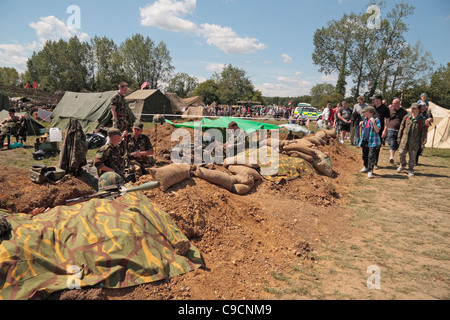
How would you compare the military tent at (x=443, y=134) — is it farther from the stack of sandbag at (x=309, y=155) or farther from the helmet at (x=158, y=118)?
the helmet at (x=158, y=118)

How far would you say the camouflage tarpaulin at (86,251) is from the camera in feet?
6.68

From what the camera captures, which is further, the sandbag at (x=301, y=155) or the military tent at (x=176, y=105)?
the military tent at (x=176, y=105)

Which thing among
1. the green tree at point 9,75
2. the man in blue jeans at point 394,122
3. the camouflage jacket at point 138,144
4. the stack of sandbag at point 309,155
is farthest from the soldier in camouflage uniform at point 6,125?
the green tree at point 9,75

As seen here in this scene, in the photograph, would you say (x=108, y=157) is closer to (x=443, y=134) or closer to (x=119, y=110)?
(x=119, y=110)

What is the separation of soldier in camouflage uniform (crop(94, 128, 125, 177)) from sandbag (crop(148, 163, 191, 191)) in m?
0.59

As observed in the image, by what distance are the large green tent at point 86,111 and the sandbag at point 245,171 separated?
23.6 ft

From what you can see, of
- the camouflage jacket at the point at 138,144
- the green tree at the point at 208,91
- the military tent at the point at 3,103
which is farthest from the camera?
the green tree at the point at 208,91

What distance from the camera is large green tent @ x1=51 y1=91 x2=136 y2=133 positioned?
11930 millimetres

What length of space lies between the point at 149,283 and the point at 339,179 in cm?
561

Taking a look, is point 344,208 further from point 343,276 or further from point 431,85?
point 431,85

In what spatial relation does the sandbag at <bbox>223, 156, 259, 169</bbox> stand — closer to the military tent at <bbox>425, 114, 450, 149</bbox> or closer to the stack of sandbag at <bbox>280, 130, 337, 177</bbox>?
the stack of sandbag at <bbox>280, 130, 337, 177</bbox>

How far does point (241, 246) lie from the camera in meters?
3.43

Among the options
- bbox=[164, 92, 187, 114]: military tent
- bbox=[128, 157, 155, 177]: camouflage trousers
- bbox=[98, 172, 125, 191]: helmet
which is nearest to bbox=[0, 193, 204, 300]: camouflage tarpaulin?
bbox=[98, 172, 125, 191]: helmet

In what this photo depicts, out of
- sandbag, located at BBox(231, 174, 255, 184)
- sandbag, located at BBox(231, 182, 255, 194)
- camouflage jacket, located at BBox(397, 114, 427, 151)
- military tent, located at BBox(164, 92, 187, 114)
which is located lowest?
sandbag, located at BBox(231, 182, 255, 194)
